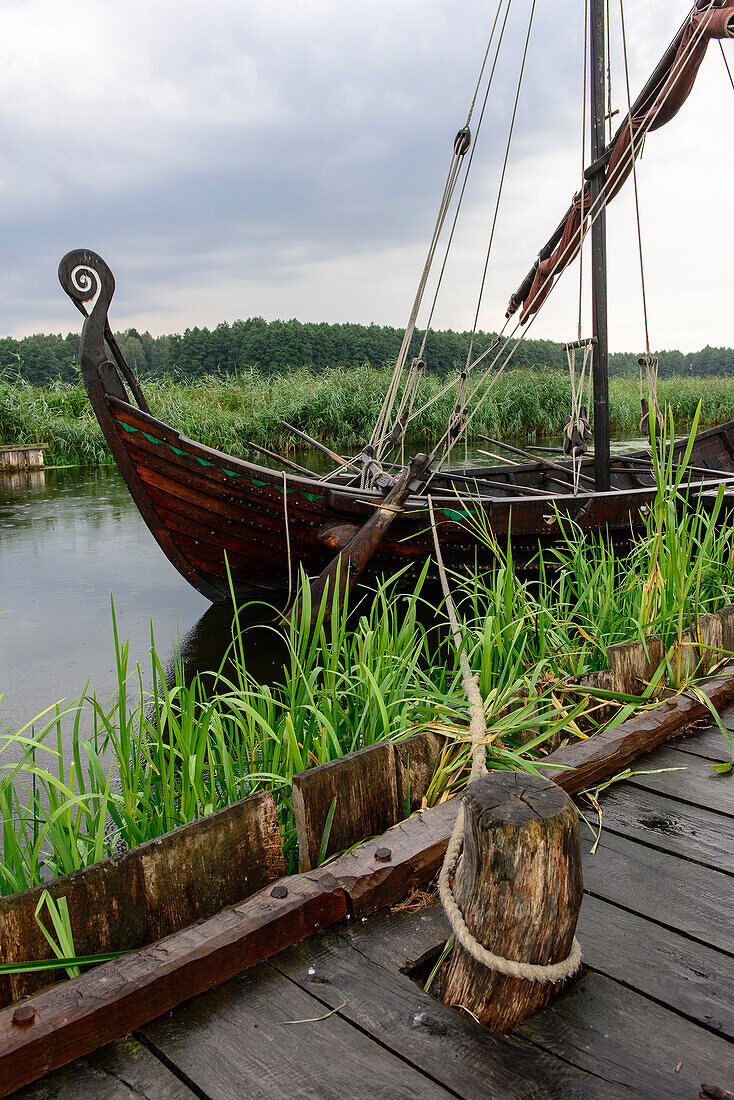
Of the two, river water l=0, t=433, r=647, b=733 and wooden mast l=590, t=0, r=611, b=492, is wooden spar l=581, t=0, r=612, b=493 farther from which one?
river water l=0, t=433, r=647, b=733

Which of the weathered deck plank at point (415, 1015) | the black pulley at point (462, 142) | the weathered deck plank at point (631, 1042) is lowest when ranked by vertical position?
the weathered deck plank at point (631, 1042)

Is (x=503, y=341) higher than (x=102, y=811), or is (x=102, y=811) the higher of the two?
(x=503, y=341)

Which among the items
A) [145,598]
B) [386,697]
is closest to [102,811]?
[386,697]

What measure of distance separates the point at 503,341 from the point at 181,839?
14.7 ft

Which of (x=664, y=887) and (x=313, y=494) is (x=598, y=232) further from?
(x=664, y=887)

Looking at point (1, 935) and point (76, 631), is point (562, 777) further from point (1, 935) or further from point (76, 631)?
point (76, 631)

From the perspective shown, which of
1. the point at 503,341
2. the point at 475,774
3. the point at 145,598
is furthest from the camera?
the point at 145,598

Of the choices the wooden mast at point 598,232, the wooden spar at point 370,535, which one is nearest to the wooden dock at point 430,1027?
the wooden spar at point 370,535

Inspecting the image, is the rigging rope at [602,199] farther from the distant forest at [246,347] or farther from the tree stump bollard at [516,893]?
the distant forest at [246,347]

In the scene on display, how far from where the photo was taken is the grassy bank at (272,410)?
1282 centimetres

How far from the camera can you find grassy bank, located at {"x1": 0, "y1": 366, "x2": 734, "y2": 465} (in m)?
12.8

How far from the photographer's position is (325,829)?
132cm

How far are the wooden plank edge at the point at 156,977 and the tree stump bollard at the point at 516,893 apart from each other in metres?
0.26

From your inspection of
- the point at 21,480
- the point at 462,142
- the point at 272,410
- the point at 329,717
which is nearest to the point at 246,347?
the point at 272,410
